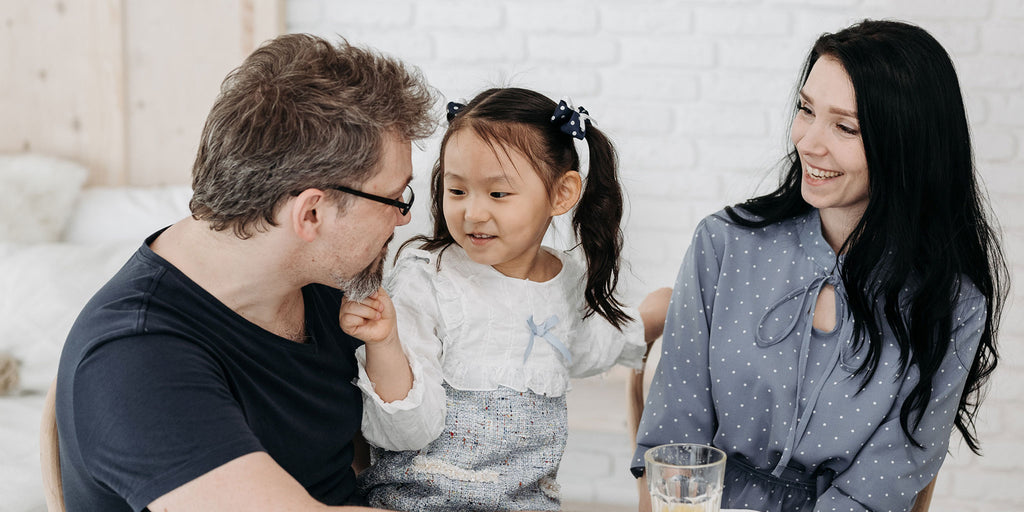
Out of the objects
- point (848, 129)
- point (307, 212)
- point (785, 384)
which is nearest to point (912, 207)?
point (848, 129)

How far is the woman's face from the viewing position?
4.68 ft

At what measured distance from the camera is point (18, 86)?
2.72 metres

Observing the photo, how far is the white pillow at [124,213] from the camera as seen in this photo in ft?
8.20

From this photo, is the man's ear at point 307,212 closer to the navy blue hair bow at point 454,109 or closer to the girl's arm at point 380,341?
the girl's arm at point 380,341

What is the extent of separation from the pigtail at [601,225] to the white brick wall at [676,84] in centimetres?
84

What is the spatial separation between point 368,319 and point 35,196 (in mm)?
1630

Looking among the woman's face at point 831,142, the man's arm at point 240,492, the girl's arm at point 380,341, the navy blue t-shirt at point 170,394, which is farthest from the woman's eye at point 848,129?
the man's arm at point 240,492

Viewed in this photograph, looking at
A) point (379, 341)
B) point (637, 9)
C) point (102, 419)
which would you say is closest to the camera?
point (102, 419)

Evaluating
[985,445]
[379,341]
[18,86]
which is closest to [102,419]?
[379,341]

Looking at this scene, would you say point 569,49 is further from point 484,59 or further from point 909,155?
point 909,155

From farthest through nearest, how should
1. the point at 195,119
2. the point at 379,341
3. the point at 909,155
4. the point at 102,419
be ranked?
the point at 195,119 → the point at 909,155 → the point at 379,341 → the point at 102,419

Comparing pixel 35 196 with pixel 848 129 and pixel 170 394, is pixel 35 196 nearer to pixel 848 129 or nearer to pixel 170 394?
pixel 170 394

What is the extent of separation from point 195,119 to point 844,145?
1.92 meters

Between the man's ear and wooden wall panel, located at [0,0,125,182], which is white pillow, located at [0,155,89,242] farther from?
the man's ear
